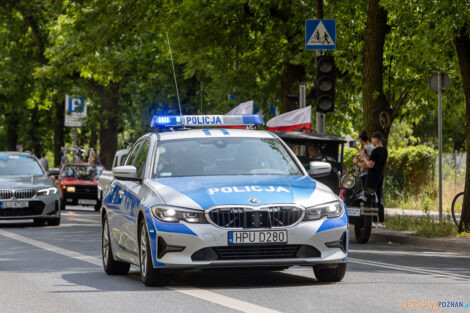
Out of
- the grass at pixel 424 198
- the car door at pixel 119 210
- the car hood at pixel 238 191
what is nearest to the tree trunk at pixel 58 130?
the grass at pixel 424 198

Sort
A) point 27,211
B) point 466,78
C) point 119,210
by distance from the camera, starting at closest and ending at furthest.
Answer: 1. point 119,210
2. point 466,78
3. point 27,211

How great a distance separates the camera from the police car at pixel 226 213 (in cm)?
970

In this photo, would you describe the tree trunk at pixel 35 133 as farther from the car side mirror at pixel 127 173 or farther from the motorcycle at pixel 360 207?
the car side mirror at pixel 127 173

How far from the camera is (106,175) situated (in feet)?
89.0

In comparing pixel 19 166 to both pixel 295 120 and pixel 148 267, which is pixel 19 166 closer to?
pixel 295 120

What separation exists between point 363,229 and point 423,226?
166 centimetres

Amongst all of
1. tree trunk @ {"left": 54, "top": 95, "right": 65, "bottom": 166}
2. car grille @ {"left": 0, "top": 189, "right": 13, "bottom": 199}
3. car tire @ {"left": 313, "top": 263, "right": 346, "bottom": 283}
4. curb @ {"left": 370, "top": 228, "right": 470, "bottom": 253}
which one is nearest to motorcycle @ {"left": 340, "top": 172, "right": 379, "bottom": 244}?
curb @ {"left": 370, "top": 228, "right": 470, "bottom": 253}

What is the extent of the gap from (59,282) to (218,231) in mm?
2226

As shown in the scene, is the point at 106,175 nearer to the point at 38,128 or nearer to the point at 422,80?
the point at 422,80

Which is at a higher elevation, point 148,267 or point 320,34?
point 320,34

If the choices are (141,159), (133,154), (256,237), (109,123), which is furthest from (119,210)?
(109,123)

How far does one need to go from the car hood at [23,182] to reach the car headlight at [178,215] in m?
13.1

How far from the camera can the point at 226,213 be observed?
9.67 meters

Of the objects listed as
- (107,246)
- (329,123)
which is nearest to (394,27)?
(329,123)
